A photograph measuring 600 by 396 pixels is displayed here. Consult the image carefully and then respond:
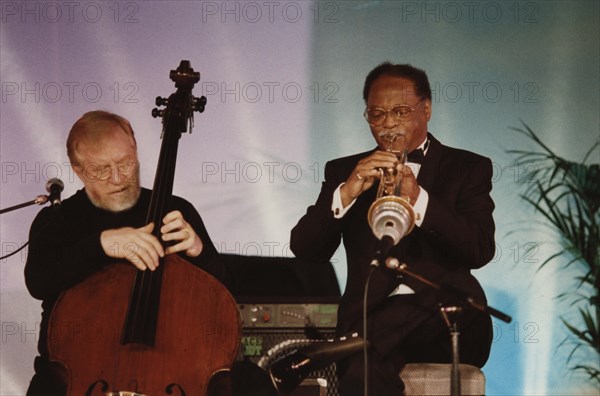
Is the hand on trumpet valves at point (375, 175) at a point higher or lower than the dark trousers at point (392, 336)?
higher

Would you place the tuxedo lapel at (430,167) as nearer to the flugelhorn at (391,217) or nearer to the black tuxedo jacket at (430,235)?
the black tuxedo jacket at (430,235)

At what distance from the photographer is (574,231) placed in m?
4.44

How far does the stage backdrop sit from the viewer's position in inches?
183

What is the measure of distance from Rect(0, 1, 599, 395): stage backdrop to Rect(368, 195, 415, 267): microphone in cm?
203

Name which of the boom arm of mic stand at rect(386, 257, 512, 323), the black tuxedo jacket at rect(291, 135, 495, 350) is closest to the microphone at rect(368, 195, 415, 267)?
the boom arm of mic stand at rect(386, 257, 512, 323)

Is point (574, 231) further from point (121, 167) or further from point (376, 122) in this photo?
point (121, 167)

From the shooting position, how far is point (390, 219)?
258cm

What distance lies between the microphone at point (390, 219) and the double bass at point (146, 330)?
0.64 metres

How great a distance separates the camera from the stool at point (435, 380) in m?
3.14

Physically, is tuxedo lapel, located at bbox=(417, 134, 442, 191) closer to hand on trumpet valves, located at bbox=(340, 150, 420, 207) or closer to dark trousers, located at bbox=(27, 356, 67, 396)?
hand on trumpet valves, located at bbox=(340, 150, 420, 207)

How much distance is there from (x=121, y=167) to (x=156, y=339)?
3.20 feet
